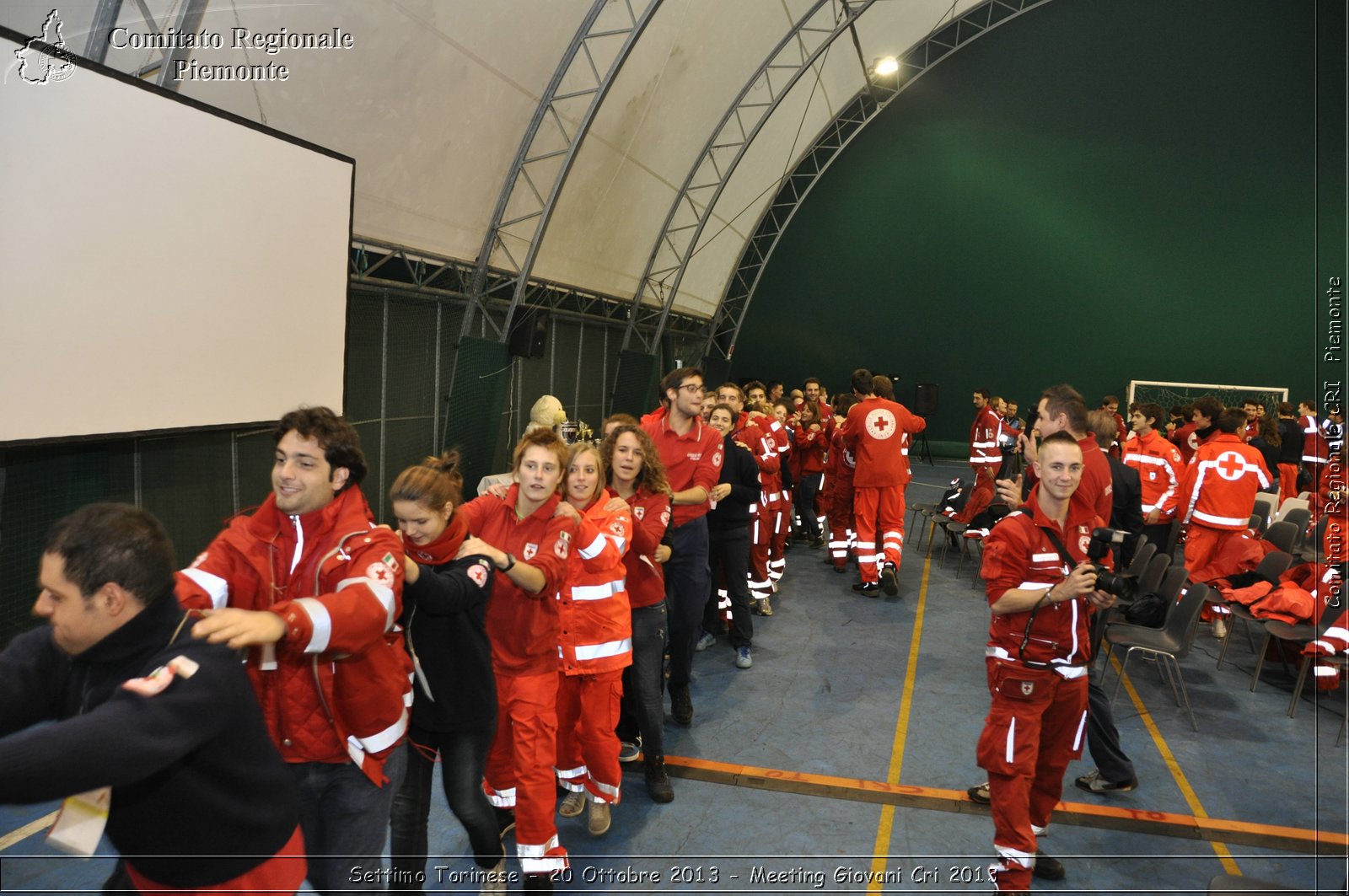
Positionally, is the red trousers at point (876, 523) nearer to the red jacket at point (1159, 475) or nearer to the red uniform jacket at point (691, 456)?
the red jacket at point (1159, 475)

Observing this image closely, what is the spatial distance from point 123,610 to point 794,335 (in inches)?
747

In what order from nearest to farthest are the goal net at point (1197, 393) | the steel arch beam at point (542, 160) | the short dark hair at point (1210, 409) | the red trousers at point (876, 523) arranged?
the short dark hair at point (1210, 409), the red trousers at point (876, 523), the steel arch beam at point (542, 160), the goal net at point (1197, 393)

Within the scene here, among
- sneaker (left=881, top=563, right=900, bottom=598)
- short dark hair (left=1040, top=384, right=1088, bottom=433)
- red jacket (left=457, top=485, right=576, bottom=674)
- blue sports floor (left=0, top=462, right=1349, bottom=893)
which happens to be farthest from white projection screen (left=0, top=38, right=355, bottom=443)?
sneaker (left=881, top=563, right=900, bottom=598)

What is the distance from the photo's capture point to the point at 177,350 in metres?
5.35

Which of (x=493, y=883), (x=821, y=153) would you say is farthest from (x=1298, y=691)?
(x=821, y=153)

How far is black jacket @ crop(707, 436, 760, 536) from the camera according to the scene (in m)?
6.06

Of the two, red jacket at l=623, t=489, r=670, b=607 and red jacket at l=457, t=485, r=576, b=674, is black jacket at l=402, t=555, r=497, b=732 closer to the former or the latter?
red jacket at l=457, t=485, r=576, b=674

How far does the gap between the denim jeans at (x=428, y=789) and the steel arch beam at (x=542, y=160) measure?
7172 mm

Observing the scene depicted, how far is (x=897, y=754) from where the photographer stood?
4.83m

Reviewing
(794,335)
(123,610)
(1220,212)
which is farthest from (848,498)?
(1220,212)

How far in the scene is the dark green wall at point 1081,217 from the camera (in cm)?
1733

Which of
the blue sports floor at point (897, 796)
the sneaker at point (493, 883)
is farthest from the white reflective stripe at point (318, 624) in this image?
the blue sports floor at point (897, 796)

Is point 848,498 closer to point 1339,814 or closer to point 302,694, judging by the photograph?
point 1339,814

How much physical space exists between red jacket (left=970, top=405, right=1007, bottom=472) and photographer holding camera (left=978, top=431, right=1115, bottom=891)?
324 inches
